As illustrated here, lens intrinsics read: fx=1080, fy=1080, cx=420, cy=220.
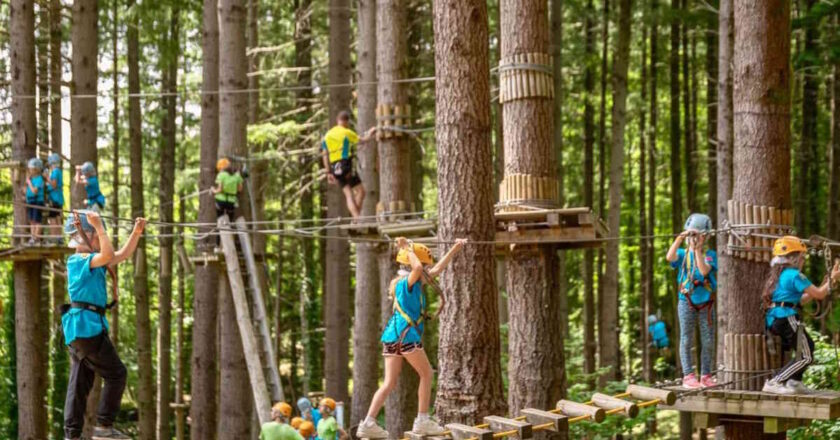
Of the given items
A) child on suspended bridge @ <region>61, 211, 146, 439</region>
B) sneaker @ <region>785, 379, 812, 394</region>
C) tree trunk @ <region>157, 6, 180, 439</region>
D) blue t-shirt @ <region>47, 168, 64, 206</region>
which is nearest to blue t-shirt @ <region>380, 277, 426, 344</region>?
child on suspended bridge @ <region>61, 211, 146, 439</region>

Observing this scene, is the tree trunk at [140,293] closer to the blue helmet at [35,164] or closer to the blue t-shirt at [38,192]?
the blue helmet at [35,164]

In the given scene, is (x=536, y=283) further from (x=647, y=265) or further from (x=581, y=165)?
(x=581, y=165)

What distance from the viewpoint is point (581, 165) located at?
28.1 meters

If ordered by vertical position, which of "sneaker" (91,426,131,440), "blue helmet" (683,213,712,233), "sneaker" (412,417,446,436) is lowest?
"sneaker" (412,417,446,436)

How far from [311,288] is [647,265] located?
9433 millimetres

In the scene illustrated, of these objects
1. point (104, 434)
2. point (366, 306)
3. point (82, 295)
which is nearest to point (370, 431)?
point (104, 434)

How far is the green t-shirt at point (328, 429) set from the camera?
1117 centimetres

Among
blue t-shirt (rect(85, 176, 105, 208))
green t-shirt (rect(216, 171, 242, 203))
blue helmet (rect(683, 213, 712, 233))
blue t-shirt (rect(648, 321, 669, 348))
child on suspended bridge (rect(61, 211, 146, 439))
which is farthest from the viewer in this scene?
blue t-shirt (rect(648, 321, 669, 348))

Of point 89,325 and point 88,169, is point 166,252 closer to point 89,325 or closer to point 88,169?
point 88,169

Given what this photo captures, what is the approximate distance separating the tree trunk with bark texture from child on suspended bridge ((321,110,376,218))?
10.6ft

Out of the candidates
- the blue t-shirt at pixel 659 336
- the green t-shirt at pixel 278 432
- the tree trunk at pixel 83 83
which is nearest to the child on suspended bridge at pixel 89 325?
the green t-shirt at pixel 278 432

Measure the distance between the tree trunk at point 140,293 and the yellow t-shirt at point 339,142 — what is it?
14.0 feet

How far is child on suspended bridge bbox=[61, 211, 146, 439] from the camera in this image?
25.9ft

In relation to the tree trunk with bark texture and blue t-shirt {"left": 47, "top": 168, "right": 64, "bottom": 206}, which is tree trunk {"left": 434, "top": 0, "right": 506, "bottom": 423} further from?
blue t-shirt {"left": 47, "top": 168, "right": 64, "bottom": 206}
